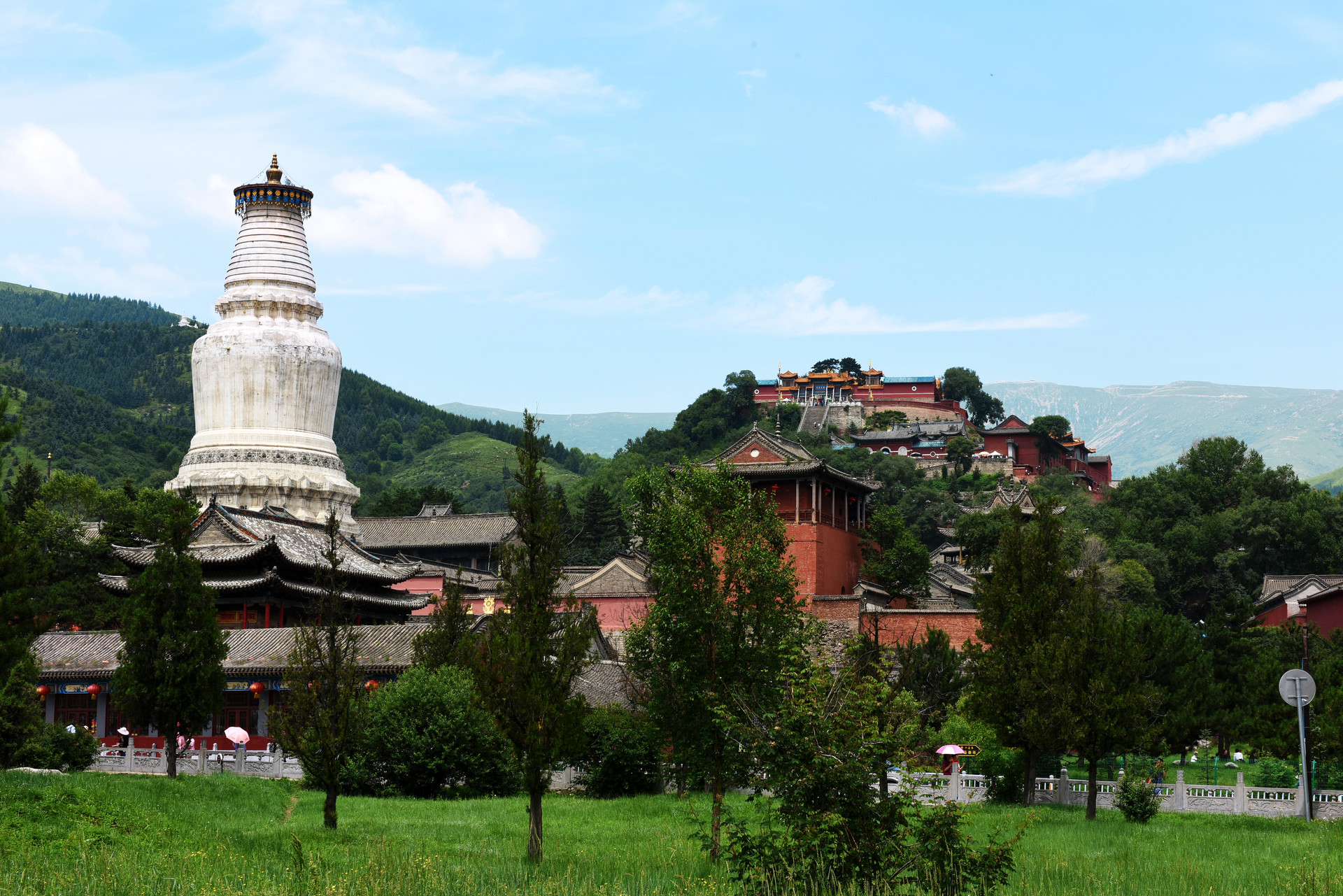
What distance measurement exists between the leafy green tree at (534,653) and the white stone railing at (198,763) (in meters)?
11.8

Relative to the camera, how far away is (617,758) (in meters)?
28.5

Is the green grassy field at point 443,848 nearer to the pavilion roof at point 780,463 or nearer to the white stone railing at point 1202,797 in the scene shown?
the white stone railing at point 1202,797

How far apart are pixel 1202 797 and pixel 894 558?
20.4 m

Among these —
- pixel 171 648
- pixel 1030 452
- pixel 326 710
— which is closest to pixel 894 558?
pixel 171 648

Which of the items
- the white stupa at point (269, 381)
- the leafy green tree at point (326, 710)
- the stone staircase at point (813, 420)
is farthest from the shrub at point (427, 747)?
the stone staircase at point (813, 420)

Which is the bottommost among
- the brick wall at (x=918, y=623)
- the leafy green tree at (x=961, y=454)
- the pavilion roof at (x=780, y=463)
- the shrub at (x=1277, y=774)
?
the shrub at (x=1277, y=774)

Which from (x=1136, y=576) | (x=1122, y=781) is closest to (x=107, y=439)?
(x=1136, y=576)

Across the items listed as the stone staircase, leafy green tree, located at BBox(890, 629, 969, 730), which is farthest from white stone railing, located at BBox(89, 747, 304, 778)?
the stone staircase

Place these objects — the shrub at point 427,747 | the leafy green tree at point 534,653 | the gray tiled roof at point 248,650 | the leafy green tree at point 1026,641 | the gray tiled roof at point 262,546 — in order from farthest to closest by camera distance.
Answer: the gray tiled roof at point 262,546, the gray tiled roof at point 248,650, the shrub at point 427,747, the leafy green tree at point 1026,641, the leafy green tree at point 534,653

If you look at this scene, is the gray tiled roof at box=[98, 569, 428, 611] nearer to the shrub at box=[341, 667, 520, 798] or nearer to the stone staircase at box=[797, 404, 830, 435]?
the shrub at box=[341, 667, 520, 798]

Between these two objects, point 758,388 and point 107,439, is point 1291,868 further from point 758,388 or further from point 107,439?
point 107,439

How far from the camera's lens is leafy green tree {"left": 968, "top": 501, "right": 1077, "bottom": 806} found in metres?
25.9

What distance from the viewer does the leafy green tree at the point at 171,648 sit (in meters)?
26.2

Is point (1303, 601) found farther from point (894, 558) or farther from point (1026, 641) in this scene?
point (1026, 641)
